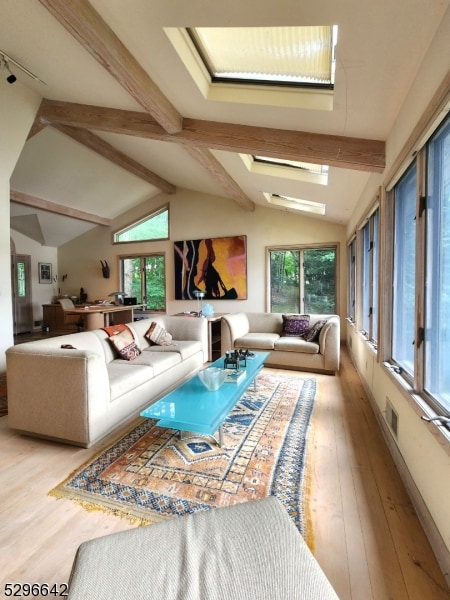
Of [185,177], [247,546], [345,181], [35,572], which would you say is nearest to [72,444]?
[35,572]

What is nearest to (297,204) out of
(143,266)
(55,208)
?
(143,266)

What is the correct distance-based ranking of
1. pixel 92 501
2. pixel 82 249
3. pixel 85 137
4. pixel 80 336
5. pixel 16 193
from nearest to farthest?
pixel 92 501, pixel 80 336, pixel 85 137, pixel 16 193, pixel 82 249

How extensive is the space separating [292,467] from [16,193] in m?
6.40

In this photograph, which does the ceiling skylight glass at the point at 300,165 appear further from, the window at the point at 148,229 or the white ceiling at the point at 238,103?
the window at the point at 148,229

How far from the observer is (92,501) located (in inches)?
62.6

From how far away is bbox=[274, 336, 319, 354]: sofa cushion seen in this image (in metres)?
3.87

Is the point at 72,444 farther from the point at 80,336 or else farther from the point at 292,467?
the point at 292,467

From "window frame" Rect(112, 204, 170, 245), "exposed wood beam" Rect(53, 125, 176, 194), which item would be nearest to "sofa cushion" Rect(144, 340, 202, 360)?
"exposed wood beam" Rect(53, 125, 176, 194)

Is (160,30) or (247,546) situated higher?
(160,30)

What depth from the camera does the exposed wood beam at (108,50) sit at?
170 cm

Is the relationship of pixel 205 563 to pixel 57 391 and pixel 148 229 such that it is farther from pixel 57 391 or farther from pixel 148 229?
pixel 148 229

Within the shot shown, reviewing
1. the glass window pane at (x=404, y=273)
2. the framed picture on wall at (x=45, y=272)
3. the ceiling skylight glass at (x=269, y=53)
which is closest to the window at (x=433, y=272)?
the glass window pane at (x=404, y=273)

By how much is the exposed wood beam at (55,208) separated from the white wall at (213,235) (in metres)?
0.46

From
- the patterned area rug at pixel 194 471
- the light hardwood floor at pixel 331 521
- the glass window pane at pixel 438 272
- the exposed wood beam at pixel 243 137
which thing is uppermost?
the exposed wood beam at pixel 243 137
